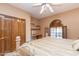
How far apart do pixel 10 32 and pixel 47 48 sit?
496 millimetres

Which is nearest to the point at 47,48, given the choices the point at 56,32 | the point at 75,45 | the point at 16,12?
the point at 56,32

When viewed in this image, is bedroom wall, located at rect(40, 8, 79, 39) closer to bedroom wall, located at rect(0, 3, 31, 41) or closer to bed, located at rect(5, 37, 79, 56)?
bed, located at rect(5, 37, 79, 56)

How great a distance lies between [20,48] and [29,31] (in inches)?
9.7

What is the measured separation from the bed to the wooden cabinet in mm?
79

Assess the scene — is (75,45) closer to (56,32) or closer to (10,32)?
(56,32)

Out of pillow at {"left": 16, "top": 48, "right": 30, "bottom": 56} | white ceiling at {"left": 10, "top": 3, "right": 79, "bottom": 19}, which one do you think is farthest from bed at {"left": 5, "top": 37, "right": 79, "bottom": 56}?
white ceiling at {"left": 10, "top": 3, "right": 79, "bottom": 19}

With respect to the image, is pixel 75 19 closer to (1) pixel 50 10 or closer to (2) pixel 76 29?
(2) pixel 76 29

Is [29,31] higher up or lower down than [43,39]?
higher up

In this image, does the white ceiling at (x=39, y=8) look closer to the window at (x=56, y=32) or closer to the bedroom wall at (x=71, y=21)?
the bedroom wall at (x=71, y=21)

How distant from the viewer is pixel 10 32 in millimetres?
1139

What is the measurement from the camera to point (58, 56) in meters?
1.10

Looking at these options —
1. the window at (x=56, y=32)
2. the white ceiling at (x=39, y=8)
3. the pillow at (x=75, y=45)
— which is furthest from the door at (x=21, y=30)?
the pillow at (x=75, y=45)

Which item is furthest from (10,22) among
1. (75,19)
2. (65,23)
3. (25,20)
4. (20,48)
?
(75,19)

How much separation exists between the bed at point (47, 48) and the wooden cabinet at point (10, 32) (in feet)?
0.26
